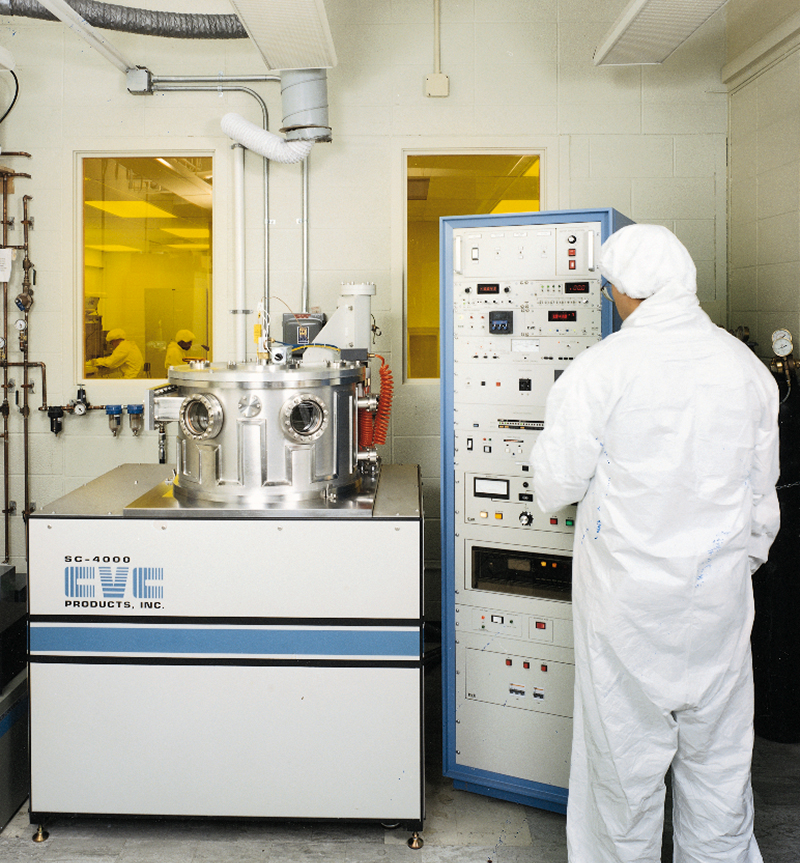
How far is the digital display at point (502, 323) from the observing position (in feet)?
7.11

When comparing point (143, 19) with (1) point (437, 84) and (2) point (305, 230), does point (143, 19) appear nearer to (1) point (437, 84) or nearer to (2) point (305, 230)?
(2) point (305, 230)

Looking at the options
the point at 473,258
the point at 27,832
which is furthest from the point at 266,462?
the point at 27,832

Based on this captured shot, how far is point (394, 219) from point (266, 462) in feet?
4.78

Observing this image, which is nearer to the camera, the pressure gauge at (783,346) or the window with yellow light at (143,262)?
the pressure gauge at (783,346)

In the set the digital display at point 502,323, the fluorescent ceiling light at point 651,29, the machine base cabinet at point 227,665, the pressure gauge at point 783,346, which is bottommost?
the machine base cabinet at point 227,665

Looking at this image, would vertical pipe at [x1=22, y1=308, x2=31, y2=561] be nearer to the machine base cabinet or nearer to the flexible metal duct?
the flexible metal duct

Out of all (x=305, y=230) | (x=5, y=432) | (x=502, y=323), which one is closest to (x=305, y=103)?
(x=305, y=230)

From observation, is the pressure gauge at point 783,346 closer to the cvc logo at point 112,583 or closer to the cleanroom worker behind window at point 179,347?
the cvc logo at point 112,583

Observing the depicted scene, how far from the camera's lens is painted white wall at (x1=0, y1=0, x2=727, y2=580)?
3084 millimetres

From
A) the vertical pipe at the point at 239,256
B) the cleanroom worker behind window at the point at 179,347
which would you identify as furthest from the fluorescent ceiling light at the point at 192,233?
the cleanroom worker behind window at the point at 179,347

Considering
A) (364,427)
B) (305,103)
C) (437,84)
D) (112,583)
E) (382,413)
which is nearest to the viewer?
(112,583)

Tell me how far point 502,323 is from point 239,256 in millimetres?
1382

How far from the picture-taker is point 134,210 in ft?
10.6

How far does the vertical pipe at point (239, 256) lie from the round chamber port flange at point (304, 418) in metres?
1.07
